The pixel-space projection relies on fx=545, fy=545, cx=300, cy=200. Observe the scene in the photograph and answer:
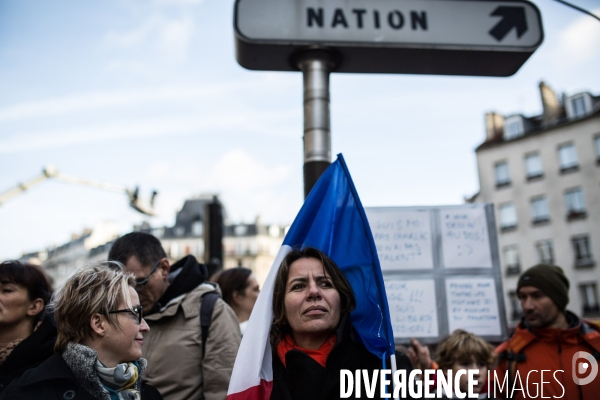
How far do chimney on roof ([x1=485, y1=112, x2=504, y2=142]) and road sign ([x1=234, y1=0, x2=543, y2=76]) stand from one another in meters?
37.4

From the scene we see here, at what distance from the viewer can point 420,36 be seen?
3.27m

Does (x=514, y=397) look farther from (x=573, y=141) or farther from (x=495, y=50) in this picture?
(x=573, y=141)

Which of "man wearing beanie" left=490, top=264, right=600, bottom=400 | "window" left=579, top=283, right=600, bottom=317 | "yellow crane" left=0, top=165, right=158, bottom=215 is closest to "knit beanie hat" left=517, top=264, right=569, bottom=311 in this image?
"man wearing beanie" left=490, top=264, right=600, bottom=400

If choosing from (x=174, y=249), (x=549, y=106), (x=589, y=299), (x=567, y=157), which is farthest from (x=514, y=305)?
(x=174, y=249)

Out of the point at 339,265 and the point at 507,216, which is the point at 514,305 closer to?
the point at 507,216

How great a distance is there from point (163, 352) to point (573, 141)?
35257 mm

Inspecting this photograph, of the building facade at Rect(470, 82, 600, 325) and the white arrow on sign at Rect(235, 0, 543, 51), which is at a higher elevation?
the building facade at Rect(470, 82, 600, 325)

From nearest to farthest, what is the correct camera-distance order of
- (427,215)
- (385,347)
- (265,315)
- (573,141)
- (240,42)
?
1. (385,347)
2. (265,315)
3. (240,42)
4. (427,215)
5. (573,141)

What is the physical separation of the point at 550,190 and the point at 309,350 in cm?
3544

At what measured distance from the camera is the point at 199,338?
2938 mm

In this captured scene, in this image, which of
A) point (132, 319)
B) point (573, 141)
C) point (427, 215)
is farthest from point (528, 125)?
point (132, 319)

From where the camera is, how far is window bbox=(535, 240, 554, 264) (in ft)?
109

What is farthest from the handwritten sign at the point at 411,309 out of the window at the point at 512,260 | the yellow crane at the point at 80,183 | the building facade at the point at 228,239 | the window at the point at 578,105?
the building facade at the point at 228,239

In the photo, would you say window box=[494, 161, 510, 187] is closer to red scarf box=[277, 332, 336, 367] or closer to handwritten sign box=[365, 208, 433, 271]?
handwritten sign box=[365, 208, 433, 271]
